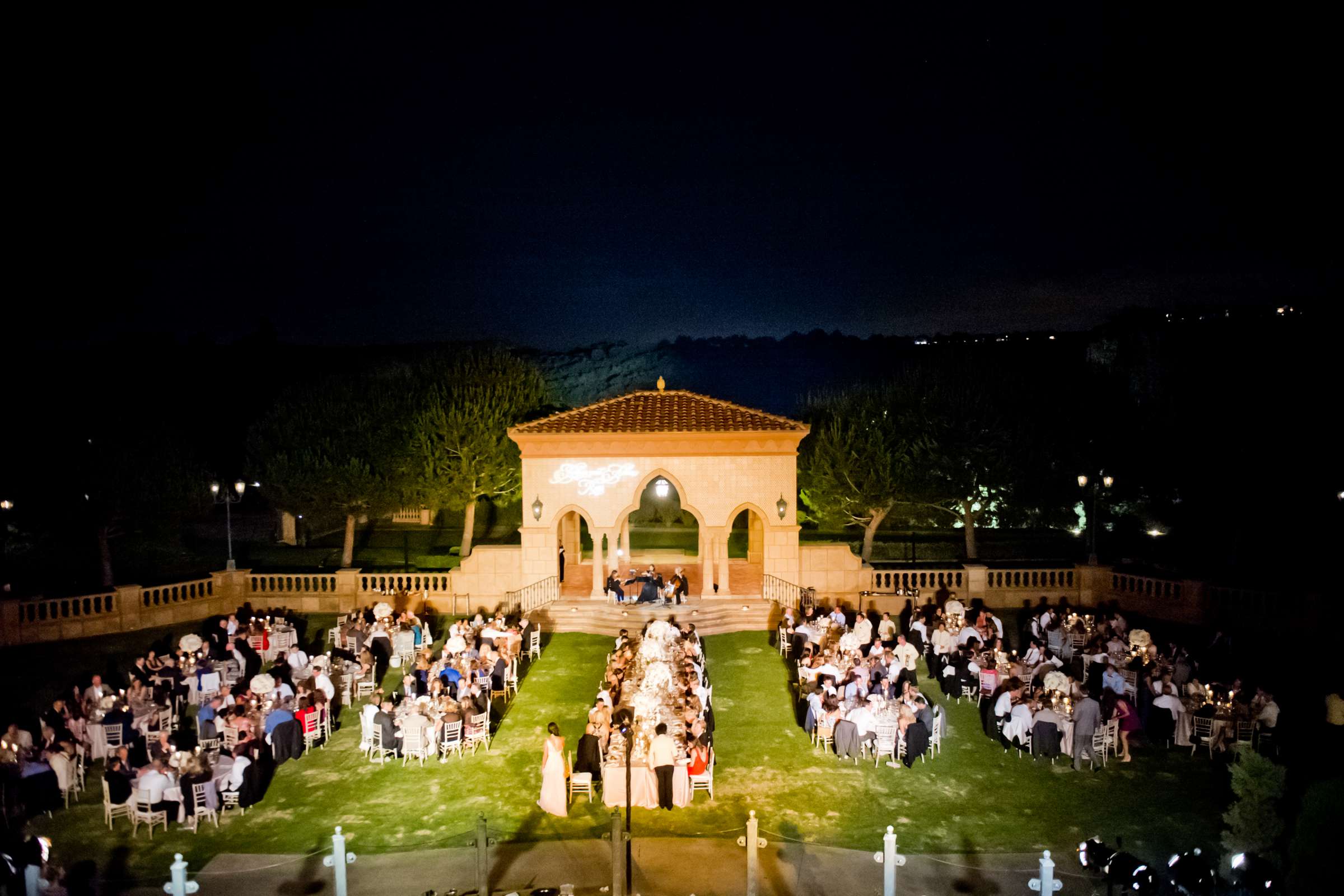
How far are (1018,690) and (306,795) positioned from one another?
1179 centimetres

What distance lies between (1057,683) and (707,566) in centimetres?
1124

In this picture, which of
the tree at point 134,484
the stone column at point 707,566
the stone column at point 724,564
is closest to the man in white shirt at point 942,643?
the stone column at point 724,564

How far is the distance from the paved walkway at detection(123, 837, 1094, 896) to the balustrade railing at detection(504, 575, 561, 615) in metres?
12.5

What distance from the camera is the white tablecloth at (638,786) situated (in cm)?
1191

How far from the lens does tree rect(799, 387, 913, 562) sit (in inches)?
1109

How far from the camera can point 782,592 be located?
77.8 ft

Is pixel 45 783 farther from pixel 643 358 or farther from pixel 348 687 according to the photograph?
pixel 643 358

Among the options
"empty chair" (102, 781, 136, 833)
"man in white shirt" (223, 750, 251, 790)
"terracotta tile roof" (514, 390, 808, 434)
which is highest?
"terracotta tile roof" (514, 390, 808, 434)

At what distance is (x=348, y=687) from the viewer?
1705 cm

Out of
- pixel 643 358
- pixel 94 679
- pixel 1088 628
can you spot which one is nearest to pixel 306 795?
pixel 94 679

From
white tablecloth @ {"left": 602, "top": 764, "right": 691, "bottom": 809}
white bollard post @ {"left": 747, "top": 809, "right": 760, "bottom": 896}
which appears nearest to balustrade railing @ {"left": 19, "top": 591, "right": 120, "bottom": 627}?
white tablecloth @ {"left": 602, "top": 764, "right": 691, "bottom": 809}

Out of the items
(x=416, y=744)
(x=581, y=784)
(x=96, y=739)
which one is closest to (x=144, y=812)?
(x=96, y=739)

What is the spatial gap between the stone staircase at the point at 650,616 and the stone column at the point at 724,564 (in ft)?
1.70

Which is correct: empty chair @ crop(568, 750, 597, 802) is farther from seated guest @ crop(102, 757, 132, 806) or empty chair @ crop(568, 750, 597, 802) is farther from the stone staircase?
the stone staircase
